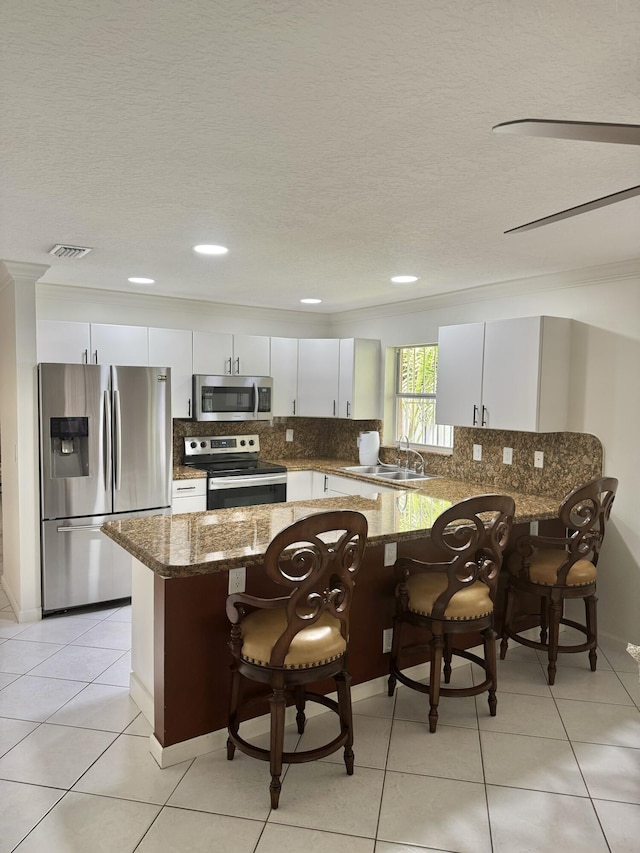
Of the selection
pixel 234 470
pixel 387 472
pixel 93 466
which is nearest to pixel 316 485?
pixel 387 472

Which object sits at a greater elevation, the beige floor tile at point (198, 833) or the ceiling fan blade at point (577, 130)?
the ceiling fan blade at point (577, 130)

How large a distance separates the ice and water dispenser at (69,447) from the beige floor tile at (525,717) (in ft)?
9.58

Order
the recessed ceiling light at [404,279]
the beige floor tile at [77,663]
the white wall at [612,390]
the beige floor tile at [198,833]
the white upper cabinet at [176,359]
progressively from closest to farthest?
the beige floor tile at [198,833], the beige floor tile at [77,663], the white wall at [612,390], the recessed ceiling light at [404,279], the white upper cabinet at [176,359]

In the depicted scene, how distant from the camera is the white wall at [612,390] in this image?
3.49m

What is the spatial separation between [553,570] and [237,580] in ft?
5.79

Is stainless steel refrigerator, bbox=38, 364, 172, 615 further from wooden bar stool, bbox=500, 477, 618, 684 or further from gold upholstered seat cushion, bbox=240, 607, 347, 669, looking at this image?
wooden bar stool, bbox=500, 477, 618, 684

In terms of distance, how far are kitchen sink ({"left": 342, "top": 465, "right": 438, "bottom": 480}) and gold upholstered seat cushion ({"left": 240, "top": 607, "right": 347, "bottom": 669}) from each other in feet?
8.33

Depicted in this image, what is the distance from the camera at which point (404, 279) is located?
159 inches

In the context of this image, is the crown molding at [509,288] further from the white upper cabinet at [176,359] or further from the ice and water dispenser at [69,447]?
the ice and water dispenser at [69,447]

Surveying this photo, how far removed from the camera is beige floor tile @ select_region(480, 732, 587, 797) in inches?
91.2

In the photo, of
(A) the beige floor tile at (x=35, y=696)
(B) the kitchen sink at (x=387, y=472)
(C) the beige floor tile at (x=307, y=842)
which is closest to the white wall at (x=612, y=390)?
(B) the kitchen sink at (x=387, y=472)

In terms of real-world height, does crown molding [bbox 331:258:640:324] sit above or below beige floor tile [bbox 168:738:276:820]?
above

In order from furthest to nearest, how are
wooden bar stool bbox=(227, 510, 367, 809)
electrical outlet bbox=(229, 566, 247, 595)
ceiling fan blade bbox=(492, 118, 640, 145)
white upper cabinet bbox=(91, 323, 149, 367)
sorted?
1. white upper cabinet bbox=(91, 323, 149, 367)
2. electrical outlet bbox=(229, 566, 247, 595)
3. wooden bar stool bbox=(227, 510, 367, 809)
4. ceiling fan blade bbox=(492, 118, 640, 145)

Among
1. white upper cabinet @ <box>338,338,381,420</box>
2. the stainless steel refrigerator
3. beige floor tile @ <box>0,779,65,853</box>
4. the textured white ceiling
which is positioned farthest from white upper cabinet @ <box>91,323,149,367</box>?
beige floor tile @ <box>0,779,65,853</box>
